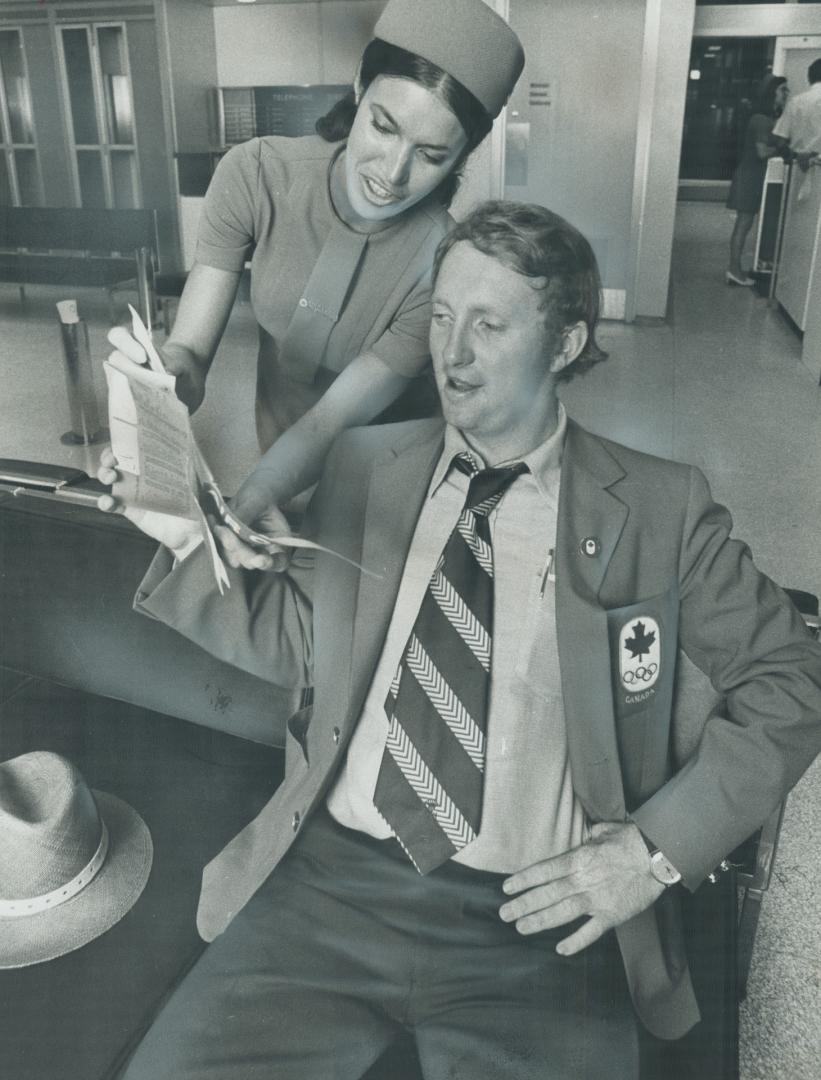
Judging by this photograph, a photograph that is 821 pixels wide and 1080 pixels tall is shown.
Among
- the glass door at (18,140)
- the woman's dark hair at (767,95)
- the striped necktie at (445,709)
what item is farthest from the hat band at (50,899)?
the glass door at (18,140)

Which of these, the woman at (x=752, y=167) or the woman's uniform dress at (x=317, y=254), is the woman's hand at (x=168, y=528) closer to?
the woman's uniform dress at (x=317, y=254)

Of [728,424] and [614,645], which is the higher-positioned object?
[614,645]

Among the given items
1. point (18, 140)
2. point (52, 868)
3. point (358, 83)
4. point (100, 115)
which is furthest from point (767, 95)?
point (18, 140)

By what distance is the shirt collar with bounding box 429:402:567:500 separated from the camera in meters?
1.38

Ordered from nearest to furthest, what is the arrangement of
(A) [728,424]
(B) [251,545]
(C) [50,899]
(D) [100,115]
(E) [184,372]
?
(B) [251,545] → (C) [50,899] → (E) [184,372] → (A) [728,424] → (D) [100,115]

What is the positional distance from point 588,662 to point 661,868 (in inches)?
11.3

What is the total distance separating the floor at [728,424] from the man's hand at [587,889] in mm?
644

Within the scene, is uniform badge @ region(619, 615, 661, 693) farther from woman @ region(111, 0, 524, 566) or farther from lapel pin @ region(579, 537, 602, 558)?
woman @ region(111, 0, 524, 566)

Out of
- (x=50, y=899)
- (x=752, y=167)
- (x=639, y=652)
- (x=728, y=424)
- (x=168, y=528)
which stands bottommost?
(x=728, y=424)

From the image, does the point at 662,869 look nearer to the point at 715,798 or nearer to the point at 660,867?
the point at 660,867

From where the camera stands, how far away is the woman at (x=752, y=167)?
5.77 metres

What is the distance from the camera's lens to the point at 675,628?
134cm

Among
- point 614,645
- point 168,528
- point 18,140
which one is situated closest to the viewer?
point 168,528

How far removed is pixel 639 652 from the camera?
1.33 metres
